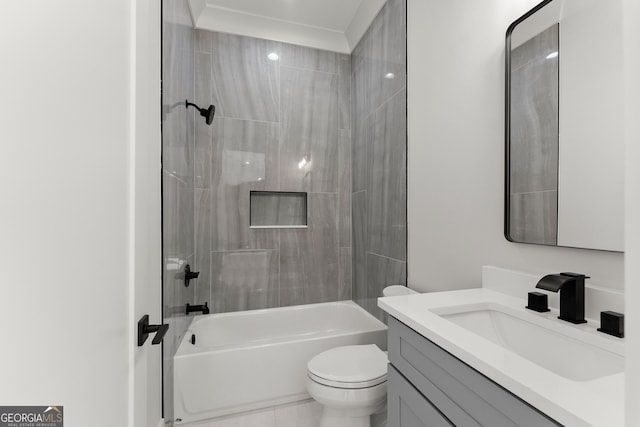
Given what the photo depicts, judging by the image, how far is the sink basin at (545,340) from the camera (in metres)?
0.72

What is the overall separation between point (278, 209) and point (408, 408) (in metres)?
1.90

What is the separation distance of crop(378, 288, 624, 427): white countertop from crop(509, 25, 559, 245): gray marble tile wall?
1.03 ft

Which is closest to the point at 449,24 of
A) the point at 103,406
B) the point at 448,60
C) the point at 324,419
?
the point at 448,60

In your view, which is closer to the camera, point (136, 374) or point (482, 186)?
point (136, 374)

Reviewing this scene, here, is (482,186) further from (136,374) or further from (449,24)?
(136,374)

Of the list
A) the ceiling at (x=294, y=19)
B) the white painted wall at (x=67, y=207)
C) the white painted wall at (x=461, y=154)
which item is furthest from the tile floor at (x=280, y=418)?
the ceiling at (x=294, y=19)

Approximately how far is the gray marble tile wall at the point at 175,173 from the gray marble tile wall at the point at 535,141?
58.0 inches

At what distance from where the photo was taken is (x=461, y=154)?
53.5 inches

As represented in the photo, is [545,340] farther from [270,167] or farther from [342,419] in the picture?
[270,167]

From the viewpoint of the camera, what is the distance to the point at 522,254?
1080 mm

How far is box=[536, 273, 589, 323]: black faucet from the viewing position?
2.63 feet

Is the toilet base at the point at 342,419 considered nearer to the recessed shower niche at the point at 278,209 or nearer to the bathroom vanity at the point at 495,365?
the bathroom vanity at the point at 495,365

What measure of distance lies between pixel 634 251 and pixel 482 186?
1020 mm


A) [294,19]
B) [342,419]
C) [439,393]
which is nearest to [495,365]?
[439,393]
